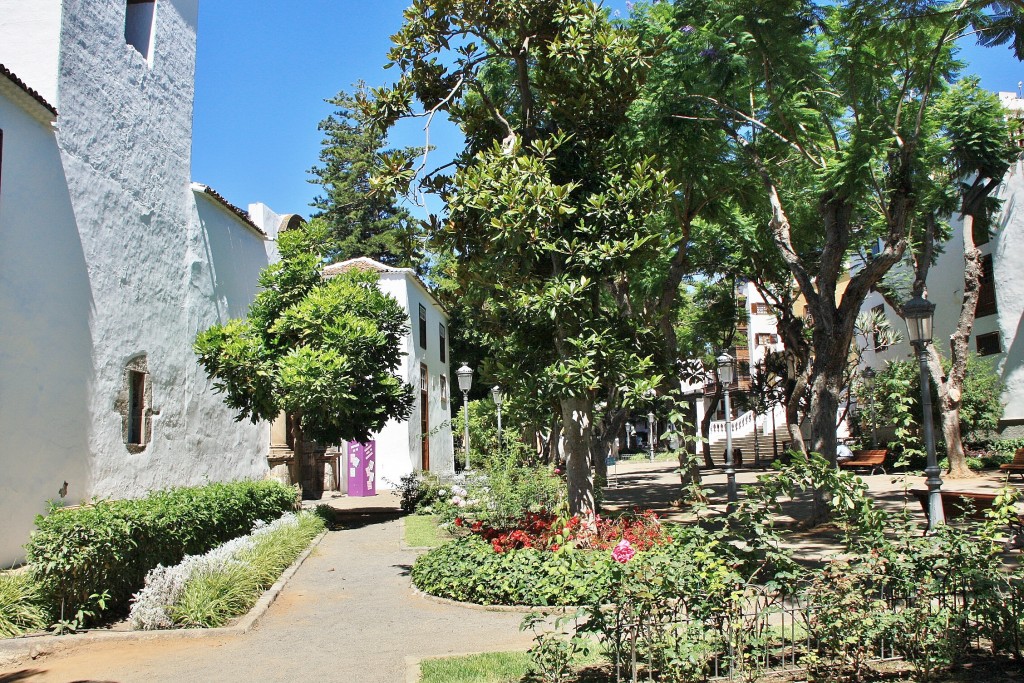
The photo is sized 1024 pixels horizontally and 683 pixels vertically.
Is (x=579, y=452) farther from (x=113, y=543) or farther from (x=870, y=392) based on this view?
(x=870, y=392)

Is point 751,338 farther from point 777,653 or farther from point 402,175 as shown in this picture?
point 777,653

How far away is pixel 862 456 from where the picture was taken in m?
25.0

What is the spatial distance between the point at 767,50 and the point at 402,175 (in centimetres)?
604

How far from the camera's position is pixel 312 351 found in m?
13.8

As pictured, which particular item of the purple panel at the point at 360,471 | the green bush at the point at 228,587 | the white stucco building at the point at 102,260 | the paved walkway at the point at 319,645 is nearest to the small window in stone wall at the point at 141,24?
the white stucco building at the point at 102,260

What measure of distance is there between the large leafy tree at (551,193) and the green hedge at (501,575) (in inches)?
61.0

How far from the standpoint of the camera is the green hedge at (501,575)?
7.33 metres

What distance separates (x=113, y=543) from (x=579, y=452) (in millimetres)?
5338

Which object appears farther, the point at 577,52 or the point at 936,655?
the point at 577,52

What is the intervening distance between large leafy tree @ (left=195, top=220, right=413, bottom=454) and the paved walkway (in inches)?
208

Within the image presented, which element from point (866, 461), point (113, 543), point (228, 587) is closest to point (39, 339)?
point (113, 543)

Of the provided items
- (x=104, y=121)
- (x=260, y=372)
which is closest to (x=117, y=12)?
(x=104, y=121)

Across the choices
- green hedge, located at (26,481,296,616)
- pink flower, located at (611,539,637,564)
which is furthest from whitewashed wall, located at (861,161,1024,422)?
green hedge, located at (26,481,296,616)

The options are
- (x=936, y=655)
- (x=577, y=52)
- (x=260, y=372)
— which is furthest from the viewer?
(x=260, y=372)
